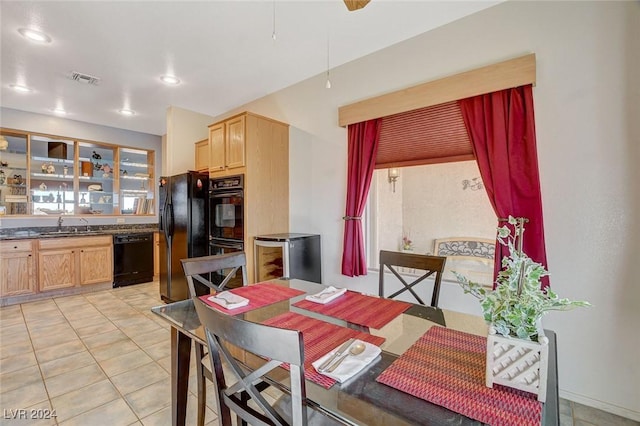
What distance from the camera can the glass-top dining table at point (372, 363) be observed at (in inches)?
29.0

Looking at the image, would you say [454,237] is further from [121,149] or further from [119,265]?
[121,149]

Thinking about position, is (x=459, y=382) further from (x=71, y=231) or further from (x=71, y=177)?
(x=71, y=177)

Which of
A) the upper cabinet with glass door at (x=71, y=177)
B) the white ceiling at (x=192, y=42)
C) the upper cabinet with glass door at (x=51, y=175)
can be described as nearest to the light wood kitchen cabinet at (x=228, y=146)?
Result: the white ceiling at (x=192, y=42)

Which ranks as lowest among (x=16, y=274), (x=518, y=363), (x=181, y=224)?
(x=16, y=274)

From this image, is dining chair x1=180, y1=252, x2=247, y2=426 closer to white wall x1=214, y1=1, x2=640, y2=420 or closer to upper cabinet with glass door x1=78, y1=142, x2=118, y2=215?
white wall x1=214, y1=1, x2=640, y2=420

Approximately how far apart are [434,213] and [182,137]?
3561mm

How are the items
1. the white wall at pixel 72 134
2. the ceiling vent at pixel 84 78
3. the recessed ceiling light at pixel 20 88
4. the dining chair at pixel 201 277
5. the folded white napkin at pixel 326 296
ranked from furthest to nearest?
the white wall at pixel 72 134, the recessed ceiling light at pixel 20 88, the ceiling vent at pixel 84 78, the folded white napkin at pixel 326 296, the dining chair at pixel 201 277

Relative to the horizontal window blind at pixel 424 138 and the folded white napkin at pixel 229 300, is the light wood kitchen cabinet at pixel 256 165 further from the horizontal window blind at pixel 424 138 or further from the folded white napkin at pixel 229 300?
the folded white napkin at pixel 229 300

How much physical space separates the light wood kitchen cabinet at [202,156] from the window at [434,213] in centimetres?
242

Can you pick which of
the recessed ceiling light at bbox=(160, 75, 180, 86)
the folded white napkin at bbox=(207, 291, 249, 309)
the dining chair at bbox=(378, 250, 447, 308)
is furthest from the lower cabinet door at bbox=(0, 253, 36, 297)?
the dining chair at bbox=(378, 250, 447, 308)

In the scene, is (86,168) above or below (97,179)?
above

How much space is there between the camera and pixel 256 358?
1055 mm

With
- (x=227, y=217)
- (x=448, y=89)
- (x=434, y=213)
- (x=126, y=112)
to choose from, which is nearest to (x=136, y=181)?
(x=126, y=112)

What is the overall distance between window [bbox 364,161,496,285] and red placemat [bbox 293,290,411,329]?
4.20 feet
